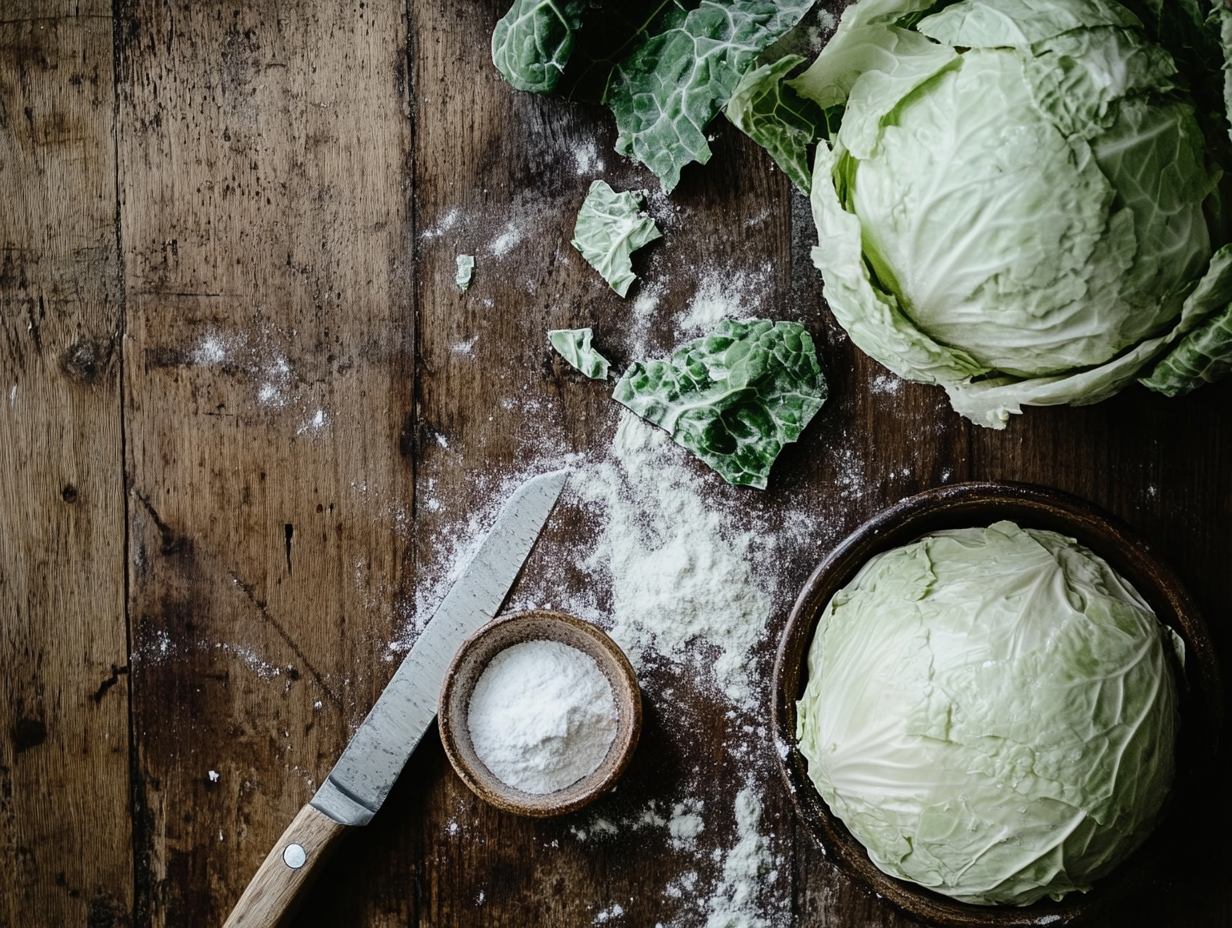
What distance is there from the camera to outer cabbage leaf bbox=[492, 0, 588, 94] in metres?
1.72

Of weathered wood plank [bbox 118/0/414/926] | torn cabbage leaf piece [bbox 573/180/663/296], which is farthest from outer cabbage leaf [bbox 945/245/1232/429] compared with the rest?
weathered wood plank [bbox 118/0/414/926]

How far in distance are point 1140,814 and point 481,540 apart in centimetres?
113

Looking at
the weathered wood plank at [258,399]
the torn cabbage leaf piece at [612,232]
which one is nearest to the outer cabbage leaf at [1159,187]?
the torn cabbage leaf piece at [612,232]

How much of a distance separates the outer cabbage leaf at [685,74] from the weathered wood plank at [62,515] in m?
0.96

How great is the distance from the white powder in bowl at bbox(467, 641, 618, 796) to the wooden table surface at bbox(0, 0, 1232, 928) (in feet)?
0.35

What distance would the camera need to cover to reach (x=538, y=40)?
5.64 ft

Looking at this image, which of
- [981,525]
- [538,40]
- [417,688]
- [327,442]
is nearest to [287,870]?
[417,688]

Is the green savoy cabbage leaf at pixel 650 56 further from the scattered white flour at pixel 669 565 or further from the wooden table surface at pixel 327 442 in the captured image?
the scattered white flour at pixel 669 565

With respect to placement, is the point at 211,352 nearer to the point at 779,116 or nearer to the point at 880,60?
the point at 779,116

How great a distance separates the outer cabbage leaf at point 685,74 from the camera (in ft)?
5.65

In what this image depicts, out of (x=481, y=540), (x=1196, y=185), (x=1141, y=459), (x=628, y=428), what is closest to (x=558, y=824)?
(x=481, y=540)

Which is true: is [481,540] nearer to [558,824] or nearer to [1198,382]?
[558,824]

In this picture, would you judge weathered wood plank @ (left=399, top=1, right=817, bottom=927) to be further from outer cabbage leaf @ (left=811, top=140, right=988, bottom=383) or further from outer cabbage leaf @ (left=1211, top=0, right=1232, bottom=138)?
outer cabbage leaf @ (left=1211, top=0, right=1232, bottom=138)

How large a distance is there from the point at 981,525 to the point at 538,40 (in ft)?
3.56
